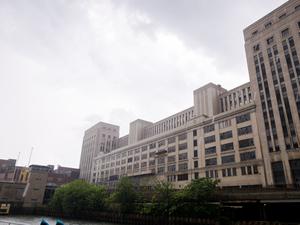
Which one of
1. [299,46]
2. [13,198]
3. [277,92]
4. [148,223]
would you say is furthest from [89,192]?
[299,46]

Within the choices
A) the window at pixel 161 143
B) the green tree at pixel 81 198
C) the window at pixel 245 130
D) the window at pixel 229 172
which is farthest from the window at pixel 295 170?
the green tree at pixel 81 198

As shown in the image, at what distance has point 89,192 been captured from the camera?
8112 centimetres

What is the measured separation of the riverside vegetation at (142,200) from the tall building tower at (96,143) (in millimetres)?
58934

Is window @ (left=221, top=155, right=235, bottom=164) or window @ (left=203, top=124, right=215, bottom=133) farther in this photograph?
window @ (left=203, top=124, right=215, bottom=133)

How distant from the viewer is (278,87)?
62.2 meters

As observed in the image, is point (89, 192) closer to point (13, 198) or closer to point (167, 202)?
point (167, 202)

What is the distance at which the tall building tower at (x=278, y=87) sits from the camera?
55125mm

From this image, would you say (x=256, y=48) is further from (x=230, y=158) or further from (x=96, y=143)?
(x=96, y=143)

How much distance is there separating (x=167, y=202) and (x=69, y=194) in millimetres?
43157

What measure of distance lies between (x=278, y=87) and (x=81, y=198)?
2709 inches

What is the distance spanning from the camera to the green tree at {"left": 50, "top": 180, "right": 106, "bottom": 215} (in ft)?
253

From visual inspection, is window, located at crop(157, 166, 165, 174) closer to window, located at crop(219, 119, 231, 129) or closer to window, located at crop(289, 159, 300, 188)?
window, located at crop(219, 119, 231, 129)

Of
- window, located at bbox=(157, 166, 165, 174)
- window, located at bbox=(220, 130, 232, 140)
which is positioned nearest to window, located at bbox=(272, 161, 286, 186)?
window, located at bbox=(220, 130, 232, 140)

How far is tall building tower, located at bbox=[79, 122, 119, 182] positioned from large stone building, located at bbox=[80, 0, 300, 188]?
215 ft
